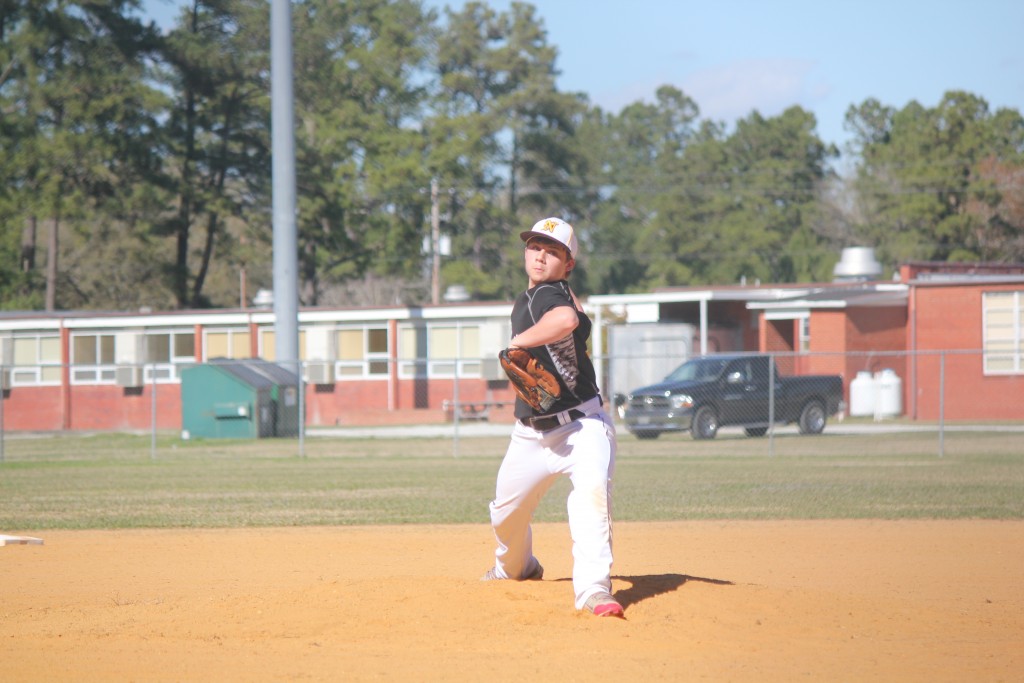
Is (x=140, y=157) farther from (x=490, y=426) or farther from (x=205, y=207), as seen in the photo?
(x=490, y=426)

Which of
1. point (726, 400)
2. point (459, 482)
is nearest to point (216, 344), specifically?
point (726, 400)

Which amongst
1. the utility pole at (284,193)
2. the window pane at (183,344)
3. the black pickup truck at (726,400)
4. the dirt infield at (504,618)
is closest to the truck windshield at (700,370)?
the black pickup truck at (726,400)

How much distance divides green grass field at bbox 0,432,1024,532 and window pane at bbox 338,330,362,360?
48.2 feet

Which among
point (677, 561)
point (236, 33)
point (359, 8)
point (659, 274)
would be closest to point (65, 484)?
point (677, 561)

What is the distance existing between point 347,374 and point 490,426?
1082cm

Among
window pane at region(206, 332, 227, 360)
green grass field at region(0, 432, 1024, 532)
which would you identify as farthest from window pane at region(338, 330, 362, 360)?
green grass field at region(0, 432, 1024, 532)

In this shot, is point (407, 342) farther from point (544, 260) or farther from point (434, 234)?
point (544, 260)

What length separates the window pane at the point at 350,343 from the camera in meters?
41.5

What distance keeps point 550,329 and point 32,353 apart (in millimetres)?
40382

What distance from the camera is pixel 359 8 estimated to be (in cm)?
6725

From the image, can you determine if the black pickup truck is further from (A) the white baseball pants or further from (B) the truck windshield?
(A) the white baseball pants

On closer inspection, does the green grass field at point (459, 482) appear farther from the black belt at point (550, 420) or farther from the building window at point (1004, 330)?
the building window at point (1004, 330)

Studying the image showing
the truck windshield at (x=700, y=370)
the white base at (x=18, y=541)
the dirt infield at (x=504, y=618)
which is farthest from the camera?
the truck windshield at (x=700, y=370)

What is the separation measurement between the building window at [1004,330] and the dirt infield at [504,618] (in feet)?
82.7
